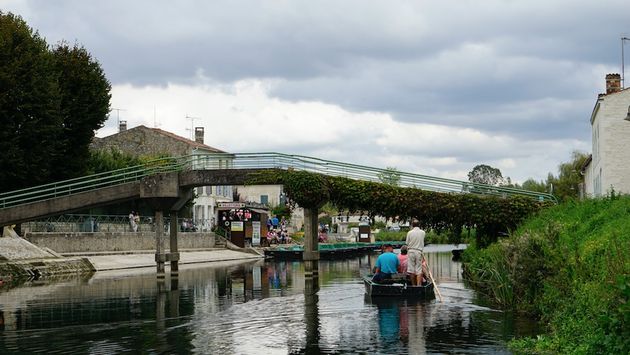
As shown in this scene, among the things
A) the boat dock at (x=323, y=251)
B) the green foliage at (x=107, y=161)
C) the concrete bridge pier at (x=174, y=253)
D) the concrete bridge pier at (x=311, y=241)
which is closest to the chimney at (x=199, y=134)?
the boat dock at (x=323, y=251)

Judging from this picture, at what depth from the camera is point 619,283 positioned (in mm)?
12477

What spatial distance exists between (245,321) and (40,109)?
3163cm

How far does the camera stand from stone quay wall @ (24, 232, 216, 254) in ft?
170

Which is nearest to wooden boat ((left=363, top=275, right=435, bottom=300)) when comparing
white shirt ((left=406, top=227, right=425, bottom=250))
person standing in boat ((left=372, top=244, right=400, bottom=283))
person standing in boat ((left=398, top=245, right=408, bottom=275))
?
person standing in boat ((left=372, top=244, right=400, bottom=283))

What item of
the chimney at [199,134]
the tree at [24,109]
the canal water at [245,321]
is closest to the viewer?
the canal water at [245,321]

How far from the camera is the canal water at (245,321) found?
Answer: 61.7ft

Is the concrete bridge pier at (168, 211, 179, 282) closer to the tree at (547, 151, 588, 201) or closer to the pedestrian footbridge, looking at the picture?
the pedestrian footbridge

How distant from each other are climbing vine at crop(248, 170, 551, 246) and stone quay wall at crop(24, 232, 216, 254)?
17190mm

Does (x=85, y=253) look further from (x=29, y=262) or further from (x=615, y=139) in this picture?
(x=615, y=139)

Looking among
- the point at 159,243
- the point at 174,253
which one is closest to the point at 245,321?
the point at 159,243

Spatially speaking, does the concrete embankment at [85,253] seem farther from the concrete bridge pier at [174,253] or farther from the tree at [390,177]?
the tree at [390,177]

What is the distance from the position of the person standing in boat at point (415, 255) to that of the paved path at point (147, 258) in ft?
84.7

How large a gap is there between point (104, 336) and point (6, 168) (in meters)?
30.8

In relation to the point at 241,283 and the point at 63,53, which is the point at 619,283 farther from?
the point at 63,53
